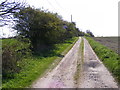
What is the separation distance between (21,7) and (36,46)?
11537mm

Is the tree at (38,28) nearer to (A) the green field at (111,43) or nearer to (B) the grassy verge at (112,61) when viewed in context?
(B) the grassy verge at (112,61)

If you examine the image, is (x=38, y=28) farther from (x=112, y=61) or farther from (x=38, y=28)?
(x=112, y=61)

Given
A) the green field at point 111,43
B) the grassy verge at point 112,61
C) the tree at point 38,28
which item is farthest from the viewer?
the green field at point 111,43

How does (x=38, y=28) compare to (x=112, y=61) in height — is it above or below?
above

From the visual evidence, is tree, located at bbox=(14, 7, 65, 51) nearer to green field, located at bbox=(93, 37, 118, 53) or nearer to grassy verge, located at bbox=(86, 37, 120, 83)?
grassy verge, located at bbox=(86, 37, 120, 83)

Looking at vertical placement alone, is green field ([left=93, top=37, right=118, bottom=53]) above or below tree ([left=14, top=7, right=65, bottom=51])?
below

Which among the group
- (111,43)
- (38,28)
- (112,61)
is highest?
(38,28)

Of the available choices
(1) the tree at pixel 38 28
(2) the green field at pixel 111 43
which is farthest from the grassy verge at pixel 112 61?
(1) the tree at pixel 38 28

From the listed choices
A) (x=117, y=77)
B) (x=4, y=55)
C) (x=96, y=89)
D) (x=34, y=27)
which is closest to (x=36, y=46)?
(x=34, y=27)

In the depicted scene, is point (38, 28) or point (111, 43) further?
point (111, 43)

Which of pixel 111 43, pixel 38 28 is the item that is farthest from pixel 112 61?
pixel 111 43

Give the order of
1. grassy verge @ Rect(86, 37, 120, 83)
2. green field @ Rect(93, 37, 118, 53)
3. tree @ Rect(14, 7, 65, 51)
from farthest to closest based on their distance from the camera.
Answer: green field @ Rect(93, 37, 118, 53), tree @ Rect(14, 7, 65, 51), grassy verge @ Rect(86, 37, 120, 83)

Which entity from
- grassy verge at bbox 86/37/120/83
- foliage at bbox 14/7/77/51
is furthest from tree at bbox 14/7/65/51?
grassy verge at bbox 86/37/120/83

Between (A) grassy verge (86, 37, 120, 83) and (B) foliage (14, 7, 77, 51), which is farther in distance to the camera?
(B) foliage (14, 7, 77, 51)
